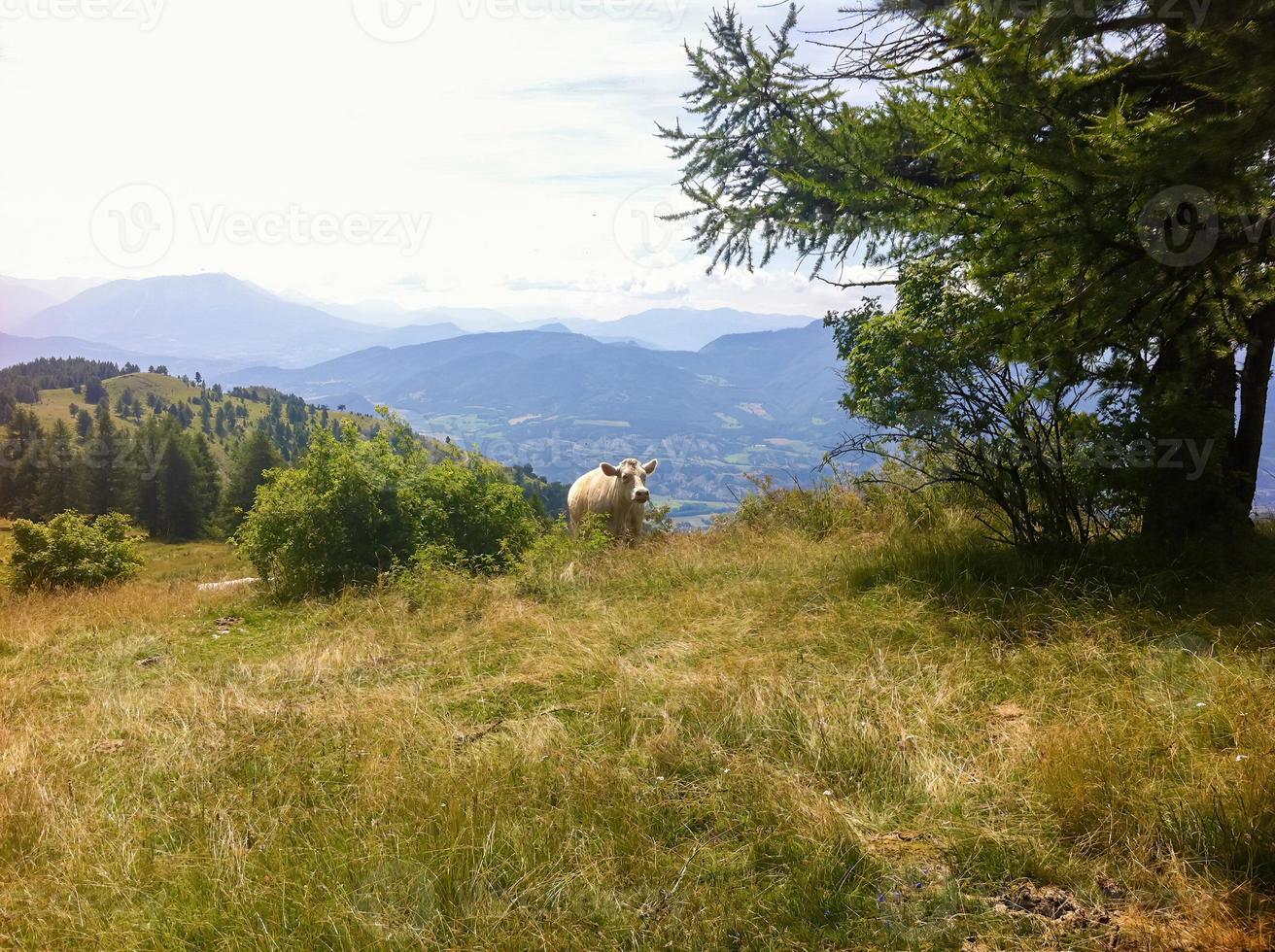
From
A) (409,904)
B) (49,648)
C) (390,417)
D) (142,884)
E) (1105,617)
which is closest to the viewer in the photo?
(409,904)

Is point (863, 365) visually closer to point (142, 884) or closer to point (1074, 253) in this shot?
point (1074, 253)

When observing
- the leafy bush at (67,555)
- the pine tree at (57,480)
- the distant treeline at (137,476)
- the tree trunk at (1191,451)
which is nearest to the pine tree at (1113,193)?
the tree trunk at (1191,451)

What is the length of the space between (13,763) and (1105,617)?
305 inches

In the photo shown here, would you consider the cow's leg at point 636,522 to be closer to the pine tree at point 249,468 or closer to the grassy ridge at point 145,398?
the pine tree at point 249,468

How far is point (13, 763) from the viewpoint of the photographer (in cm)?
458

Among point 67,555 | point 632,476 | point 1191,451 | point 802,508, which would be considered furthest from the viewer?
point 67,555

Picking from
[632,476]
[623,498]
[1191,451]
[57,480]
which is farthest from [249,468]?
[1191,451]

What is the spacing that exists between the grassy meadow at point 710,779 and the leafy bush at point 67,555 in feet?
30.5

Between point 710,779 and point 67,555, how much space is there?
16913 mm

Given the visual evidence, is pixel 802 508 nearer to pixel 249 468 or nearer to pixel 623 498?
pixel 623 498

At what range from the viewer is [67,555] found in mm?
15352

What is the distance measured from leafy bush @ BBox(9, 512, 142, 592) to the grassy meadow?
9.31 meters

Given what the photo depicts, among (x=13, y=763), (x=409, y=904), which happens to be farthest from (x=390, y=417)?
(x=409, y=904)

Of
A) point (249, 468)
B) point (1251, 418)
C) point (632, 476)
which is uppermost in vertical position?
point (1251, 418)
